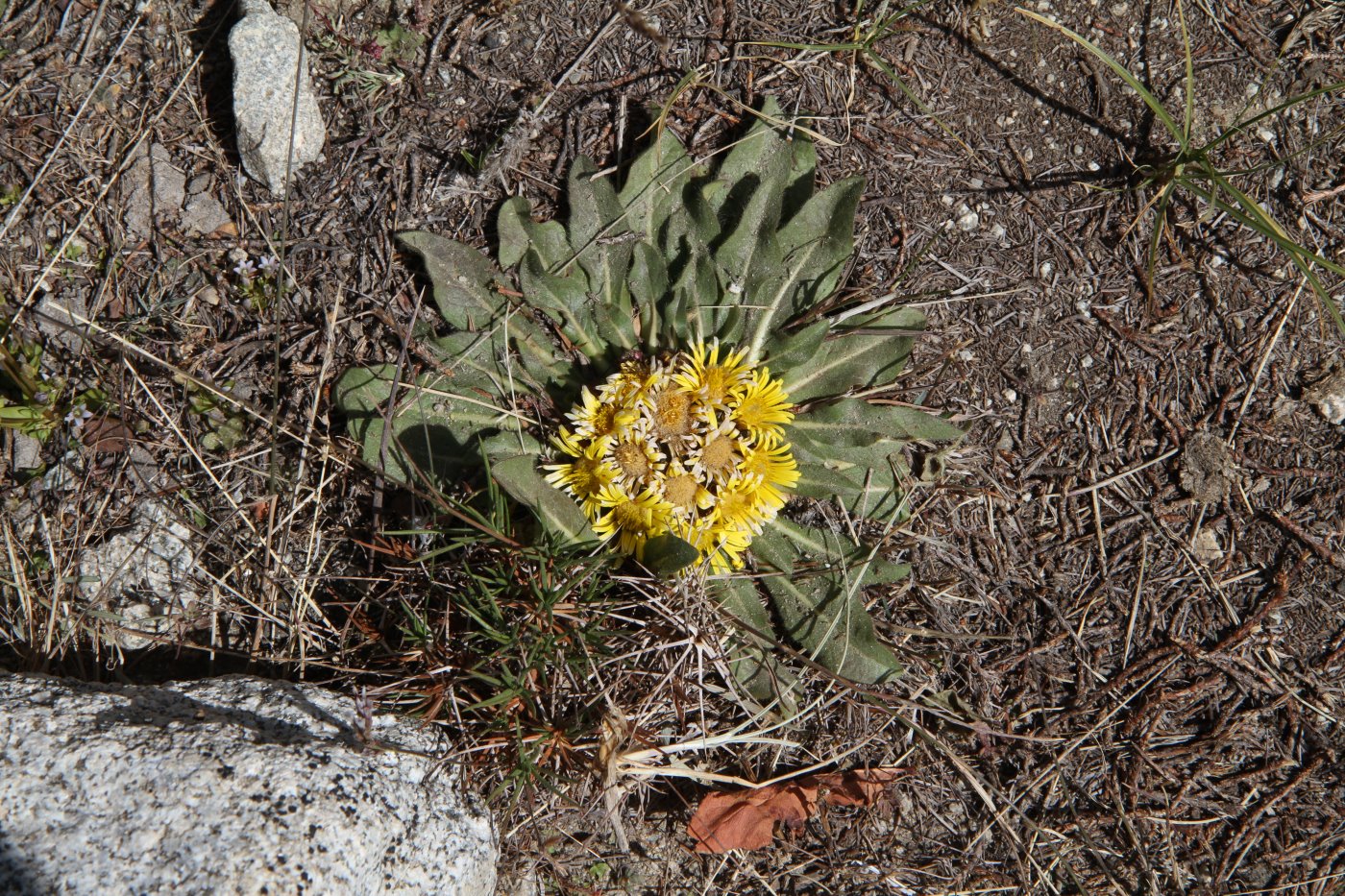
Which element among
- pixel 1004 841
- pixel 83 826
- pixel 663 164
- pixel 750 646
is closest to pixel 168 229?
pixel 663 164

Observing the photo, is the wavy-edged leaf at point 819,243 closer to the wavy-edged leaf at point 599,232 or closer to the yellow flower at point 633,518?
the wavy-edged leaf at point 599,232

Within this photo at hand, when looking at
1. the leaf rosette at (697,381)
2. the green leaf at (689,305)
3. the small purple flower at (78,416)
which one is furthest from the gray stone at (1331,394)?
the small purple flower at (78,416)

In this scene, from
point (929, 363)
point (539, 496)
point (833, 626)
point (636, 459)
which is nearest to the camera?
point (539, 496)

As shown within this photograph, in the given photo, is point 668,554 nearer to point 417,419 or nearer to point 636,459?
point 636,459

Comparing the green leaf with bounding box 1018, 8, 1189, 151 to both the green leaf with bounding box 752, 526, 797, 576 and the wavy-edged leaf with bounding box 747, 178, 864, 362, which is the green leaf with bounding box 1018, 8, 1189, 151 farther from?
the green leaf with bounding box 752, 526, 797, 576

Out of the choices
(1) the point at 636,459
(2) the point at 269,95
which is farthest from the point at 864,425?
(2) the point at 269,95

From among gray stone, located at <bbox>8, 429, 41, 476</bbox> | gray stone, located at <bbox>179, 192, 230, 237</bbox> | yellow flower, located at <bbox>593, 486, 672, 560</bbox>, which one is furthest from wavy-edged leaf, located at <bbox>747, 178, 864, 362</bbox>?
gray stone, located at <bbox>8, 429, 41, 476</bbox>
